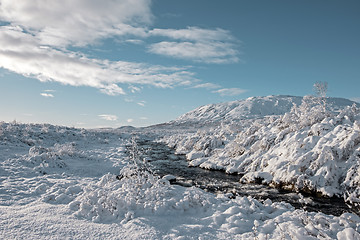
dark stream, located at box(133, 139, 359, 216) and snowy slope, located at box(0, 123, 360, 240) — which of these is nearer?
snowy slope, located at box(0, 123, 360, 240)

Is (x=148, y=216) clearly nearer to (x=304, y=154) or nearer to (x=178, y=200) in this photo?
(x=178, y=200)

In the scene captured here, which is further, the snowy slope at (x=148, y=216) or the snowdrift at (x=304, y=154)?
the snowdrift at (x=304, y=154)

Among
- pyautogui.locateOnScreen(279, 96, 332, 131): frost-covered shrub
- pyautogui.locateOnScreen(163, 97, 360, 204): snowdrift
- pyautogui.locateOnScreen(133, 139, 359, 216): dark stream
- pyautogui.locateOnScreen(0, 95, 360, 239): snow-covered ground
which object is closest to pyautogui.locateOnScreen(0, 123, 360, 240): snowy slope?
pyautogui.locateOnScreen(0, 95, 360, 239): snow-covered ground

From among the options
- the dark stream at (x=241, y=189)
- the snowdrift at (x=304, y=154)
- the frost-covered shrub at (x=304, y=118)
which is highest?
the frost-covered shrub at (x=304, y=118)

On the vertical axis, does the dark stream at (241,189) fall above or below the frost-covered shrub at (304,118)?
below

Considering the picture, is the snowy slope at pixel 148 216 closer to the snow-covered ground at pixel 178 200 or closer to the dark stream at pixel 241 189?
the snow-covered ground at pixel 178 200

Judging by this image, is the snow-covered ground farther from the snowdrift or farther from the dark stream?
the dark stream

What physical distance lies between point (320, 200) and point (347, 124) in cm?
580

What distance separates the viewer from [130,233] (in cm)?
551

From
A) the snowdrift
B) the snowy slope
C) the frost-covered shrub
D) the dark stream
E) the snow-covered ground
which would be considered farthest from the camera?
the frost-covered shrub

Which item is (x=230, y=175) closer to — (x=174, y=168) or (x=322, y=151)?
(x=174, y=168)

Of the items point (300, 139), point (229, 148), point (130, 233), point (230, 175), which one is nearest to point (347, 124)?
point (300, 139)

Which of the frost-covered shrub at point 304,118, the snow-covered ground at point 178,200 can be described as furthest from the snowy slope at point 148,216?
the frost-covered shrub at point 304,118

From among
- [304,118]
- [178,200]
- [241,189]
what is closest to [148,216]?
[178,200]
